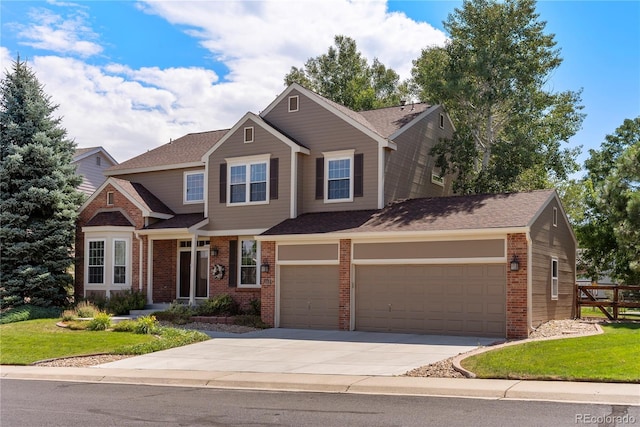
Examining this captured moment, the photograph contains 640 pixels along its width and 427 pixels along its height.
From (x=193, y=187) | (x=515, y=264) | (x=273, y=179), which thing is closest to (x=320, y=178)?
(x=273, y=179)

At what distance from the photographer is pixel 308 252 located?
72.5ft

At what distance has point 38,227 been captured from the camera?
27234mm

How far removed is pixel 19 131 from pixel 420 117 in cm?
1602

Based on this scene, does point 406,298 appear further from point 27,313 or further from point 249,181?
point 27,313

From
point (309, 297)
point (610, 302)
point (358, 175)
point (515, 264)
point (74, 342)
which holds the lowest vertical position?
point (74, 342)

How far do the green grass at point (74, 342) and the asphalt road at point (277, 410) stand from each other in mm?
5215

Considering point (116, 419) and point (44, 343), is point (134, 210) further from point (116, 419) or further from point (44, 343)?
point (116, 419)

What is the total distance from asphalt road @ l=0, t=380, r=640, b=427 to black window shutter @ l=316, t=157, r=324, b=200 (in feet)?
41.9

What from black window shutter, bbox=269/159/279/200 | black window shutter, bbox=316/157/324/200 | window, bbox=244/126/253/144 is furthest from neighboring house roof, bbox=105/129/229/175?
black window shutter, bbox=316/157/324/200

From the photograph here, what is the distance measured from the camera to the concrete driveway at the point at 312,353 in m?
14.7

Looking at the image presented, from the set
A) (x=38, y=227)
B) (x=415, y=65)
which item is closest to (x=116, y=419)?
(x=38, y=227)

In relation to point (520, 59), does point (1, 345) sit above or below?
below

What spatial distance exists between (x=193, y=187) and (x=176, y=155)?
6.61 ft

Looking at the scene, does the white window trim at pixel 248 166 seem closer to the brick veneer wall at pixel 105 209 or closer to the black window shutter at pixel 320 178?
the black window shutter at pixel 320 178
